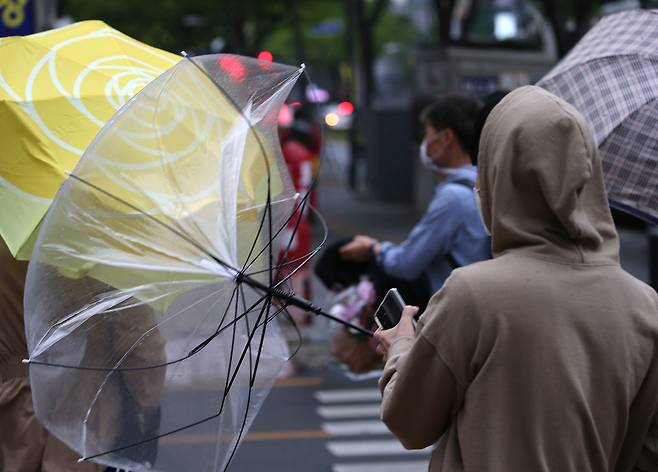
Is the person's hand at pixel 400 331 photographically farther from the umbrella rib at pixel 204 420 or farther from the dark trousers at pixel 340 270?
the dark trousers at pixel 340 270

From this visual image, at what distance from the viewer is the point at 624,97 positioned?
3.76m

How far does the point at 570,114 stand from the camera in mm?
2379

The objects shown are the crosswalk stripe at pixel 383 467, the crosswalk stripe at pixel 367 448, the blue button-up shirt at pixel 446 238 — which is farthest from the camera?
the crosswalk stripe at pixel 367 448

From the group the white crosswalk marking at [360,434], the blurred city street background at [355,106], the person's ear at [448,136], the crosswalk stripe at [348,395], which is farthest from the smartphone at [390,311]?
the crosswalk stripe at [348,395]

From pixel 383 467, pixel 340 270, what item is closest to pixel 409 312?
pixel 340 270

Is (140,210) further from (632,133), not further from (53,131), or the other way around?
(632,133)

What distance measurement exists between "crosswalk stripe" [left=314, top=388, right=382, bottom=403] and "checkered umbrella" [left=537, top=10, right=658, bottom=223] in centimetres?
486

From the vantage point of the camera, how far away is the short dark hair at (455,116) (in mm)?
4680

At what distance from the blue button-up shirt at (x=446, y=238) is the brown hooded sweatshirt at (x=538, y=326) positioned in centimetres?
203

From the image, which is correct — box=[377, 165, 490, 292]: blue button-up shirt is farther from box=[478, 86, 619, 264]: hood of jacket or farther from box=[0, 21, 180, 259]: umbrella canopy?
box=[478, 86, 619, 264]: hood of jacket

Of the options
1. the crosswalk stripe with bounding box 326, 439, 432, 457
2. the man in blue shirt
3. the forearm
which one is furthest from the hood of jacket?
the crosswalk stripe with bounding box 326, 439, 432, 457

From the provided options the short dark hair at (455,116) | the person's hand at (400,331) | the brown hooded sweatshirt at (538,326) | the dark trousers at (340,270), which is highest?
the brown hooded sweatshirt at (538,326)

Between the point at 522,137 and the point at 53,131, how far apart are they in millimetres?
1629

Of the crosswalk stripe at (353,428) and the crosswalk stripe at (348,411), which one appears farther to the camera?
the crosswalk stripe at (348,411)
